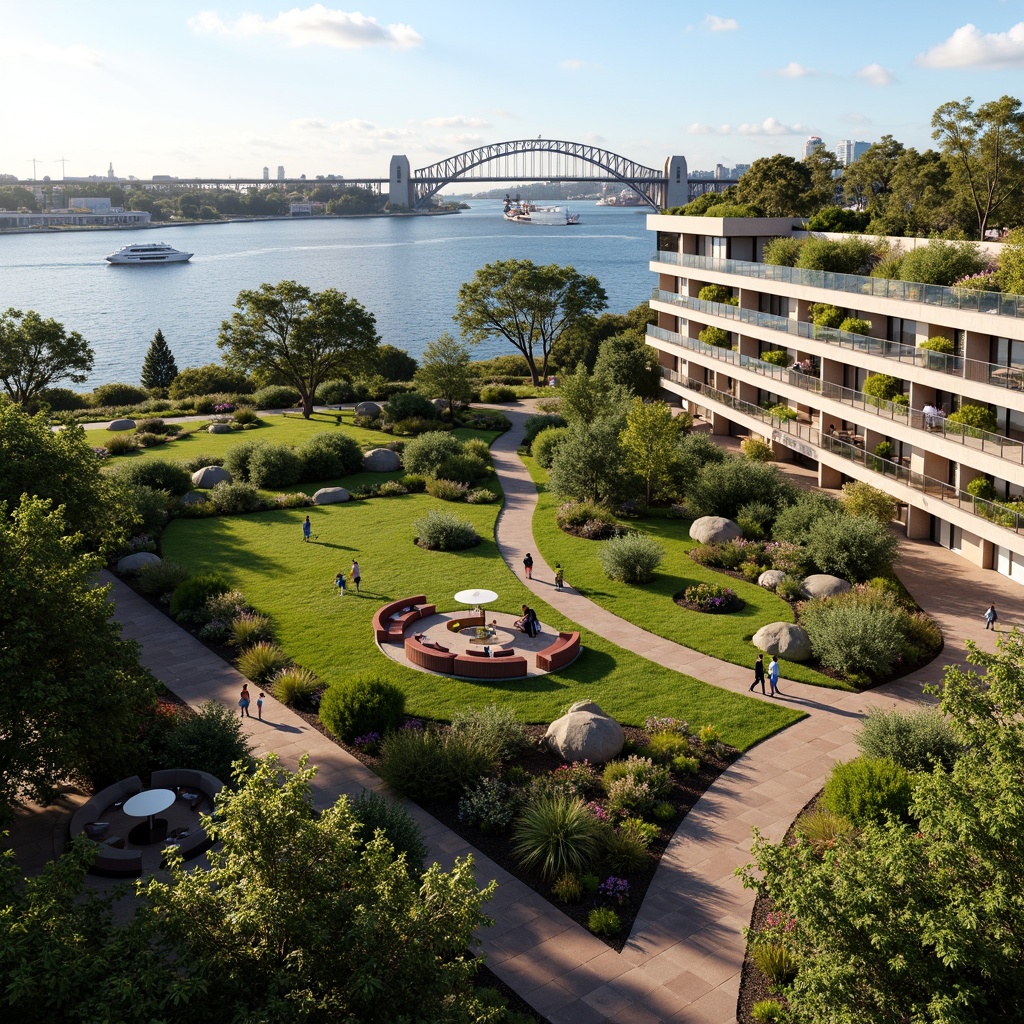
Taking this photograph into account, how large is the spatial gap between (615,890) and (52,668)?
12068mm

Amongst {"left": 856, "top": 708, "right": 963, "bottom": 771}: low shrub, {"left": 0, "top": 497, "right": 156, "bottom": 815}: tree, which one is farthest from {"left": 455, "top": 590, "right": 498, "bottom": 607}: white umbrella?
{"left": 856, "top": 708, "right": 963, "bottom": 771}: low shrub

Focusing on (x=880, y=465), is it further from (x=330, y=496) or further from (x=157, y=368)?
(x=157, y=368)

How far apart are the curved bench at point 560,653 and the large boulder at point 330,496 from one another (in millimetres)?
20420

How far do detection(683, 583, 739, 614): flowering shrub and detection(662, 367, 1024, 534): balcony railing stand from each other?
9.24m

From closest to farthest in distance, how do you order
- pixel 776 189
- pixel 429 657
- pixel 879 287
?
pixel 429 657, pixel 879 287, pixel 776 189

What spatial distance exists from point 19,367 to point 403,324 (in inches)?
3089

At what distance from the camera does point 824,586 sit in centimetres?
3356

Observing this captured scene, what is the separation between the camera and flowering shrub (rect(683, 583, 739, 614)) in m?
33.6

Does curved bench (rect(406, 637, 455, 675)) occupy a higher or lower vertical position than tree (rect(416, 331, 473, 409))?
lower

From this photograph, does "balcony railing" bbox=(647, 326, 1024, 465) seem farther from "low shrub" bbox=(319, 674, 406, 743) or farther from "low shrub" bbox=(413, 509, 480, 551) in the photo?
"low shrub" bbox=(319, 674, 406, 743)

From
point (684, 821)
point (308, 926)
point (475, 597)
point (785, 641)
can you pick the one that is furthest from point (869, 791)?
point (475, 597)

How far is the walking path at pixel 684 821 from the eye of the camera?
1661cm

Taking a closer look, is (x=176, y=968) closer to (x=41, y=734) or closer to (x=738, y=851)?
(x=41, y=734)

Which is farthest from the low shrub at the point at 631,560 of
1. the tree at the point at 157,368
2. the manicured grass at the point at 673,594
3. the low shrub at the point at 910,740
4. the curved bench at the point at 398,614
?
the tree at the point at 157,368
